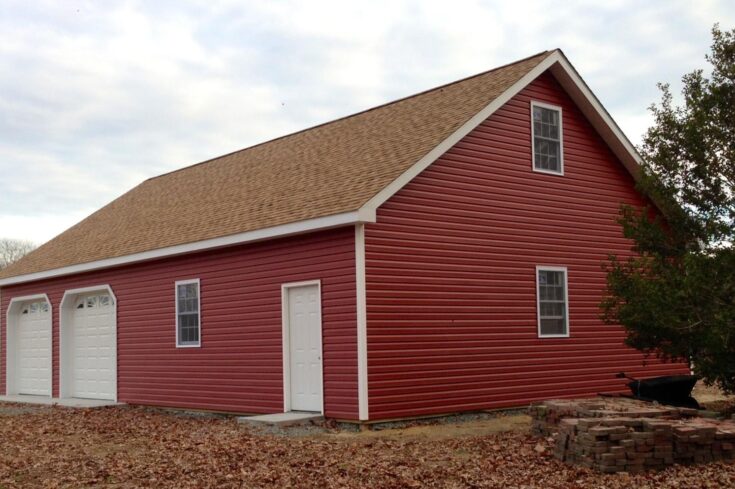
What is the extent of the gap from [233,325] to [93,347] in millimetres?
6368

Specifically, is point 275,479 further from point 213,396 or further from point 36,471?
point 213,396

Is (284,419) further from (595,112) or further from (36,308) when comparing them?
(36,308)

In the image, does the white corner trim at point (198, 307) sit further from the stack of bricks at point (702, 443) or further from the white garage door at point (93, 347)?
the stack of bricks at point (702, 443)

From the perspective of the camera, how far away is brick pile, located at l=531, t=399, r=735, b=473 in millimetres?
10336

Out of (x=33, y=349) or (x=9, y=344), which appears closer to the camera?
(x=33, y=349)

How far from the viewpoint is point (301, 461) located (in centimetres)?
1137

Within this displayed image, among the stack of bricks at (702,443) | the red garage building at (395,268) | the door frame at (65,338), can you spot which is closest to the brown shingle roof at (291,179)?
the red garage building at (395,268)

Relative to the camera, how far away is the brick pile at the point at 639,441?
33.9 ft

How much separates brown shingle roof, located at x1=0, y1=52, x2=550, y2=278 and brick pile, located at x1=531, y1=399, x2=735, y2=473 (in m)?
5.35

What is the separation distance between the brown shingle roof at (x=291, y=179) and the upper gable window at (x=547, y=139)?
1.02 meters

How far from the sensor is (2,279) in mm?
25125

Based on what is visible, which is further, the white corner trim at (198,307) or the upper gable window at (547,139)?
the white corner trim at (198,307)

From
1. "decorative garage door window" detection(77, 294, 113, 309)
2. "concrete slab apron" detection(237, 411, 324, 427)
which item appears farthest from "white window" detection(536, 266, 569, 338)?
"decorative garage door window" detection(77, 294, 113, 309)

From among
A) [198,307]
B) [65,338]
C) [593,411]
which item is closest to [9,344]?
[65,338]
